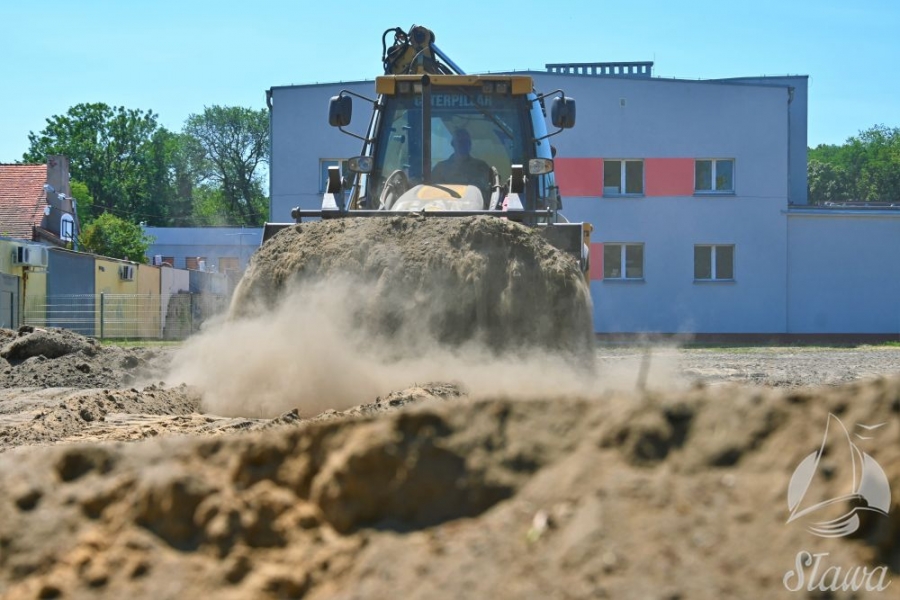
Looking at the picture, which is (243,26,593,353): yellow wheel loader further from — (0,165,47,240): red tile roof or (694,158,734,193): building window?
(0,165,47,240): red tile roof

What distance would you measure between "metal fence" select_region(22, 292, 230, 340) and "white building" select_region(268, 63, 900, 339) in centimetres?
399

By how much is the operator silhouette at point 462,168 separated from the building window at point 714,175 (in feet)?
66.9

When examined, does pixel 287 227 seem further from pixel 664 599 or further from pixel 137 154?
pixel 137 154

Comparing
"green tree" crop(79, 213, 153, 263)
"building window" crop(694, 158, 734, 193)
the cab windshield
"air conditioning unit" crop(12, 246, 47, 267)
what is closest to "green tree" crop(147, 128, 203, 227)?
"green tree" crop(79, 213, 153, 263)

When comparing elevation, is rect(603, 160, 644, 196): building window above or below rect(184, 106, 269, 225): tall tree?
below

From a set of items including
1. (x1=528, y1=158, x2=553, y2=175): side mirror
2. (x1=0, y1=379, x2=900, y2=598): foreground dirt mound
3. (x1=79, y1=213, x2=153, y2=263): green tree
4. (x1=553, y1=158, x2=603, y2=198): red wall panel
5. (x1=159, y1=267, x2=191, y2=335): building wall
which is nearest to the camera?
(x1=0, y1=379, x2=900, y2=598): foreground dirt mound

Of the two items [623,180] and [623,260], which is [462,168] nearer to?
[623,260]

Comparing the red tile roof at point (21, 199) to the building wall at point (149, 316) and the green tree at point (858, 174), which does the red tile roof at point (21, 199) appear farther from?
the green tree at point (858, 174)

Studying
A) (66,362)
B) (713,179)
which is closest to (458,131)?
(66,362)

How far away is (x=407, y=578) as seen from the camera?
2.44 m

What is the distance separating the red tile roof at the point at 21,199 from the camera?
153 feet

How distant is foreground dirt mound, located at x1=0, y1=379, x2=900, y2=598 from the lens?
2.38 m

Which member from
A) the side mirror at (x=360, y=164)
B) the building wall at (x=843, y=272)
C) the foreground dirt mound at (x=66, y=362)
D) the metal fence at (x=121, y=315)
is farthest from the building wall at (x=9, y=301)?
the building wall at (x=843, y=272)

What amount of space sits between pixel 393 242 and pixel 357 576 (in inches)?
231
